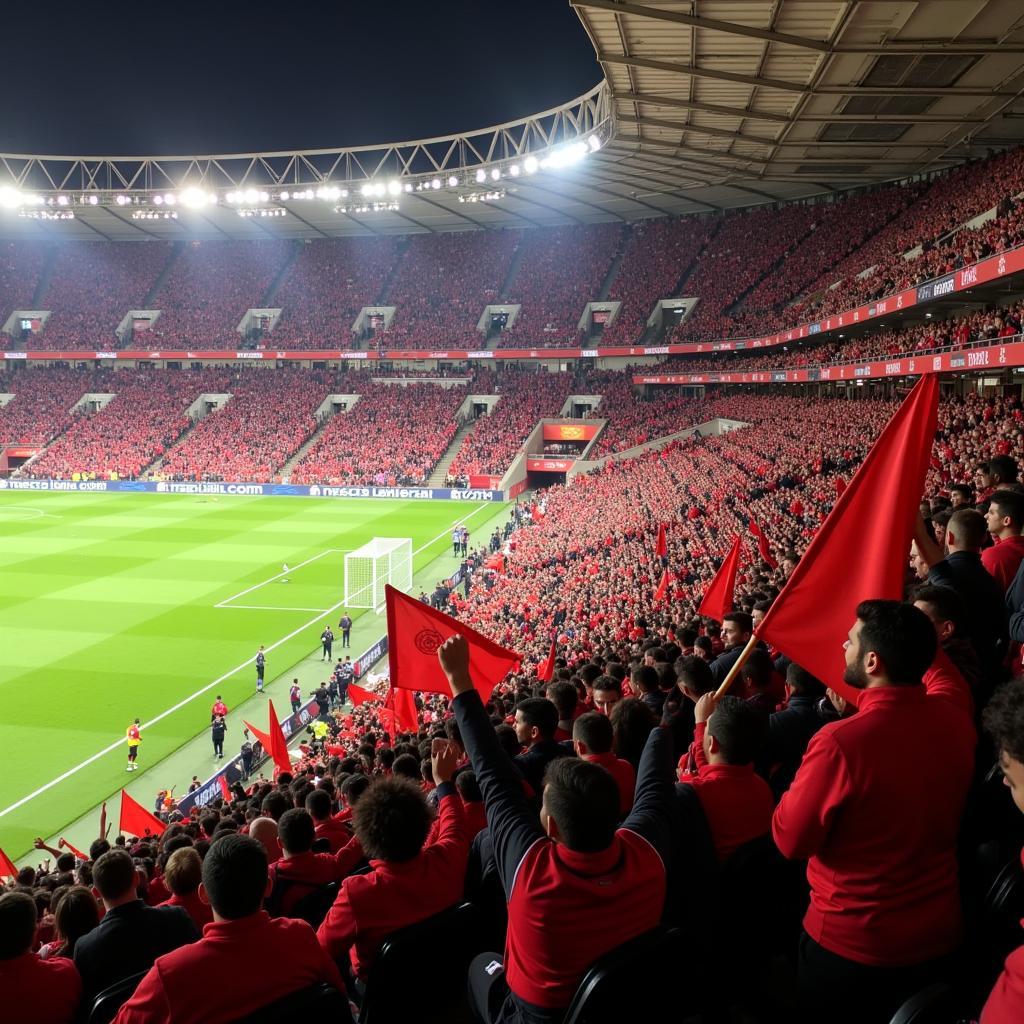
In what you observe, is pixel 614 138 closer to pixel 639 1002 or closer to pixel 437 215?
pixel 437 215

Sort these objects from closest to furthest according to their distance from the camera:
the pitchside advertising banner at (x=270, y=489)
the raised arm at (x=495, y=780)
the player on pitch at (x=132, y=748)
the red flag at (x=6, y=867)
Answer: the raised arm at (x=495, y=780)
the red flag at (x=6, y=867)
the player on pitch at (x=132, y=748)
the pitchside advertising banner at (x=270, y=489)

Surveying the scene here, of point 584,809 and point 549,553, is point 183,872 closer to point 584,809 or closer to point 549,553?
point 584,809

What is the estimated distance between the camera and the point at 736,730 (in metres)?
3.62

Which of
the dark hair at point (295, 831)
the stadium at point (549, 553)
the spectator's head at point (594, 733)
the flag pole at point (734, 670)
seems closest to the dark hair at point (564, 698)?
the stadium at point (549, 553)

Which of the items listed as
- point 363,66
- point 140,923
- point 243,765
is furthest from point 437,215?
point 140,923

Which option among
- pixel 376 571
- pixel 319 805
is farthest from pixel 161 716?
pixel 319 805

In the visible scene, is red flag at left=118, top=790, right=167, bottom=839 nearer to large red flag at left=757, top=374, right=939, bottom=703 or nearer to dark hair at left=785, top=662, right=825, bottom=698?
dark hair at left=785, top=662, right=825, bottom=698

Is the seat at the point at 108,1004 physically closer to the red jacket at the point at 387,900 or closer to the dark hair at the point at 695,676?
the red jacket at the point at 387,900

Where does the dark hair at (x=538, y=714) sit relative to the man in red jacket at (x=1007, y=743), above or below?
below

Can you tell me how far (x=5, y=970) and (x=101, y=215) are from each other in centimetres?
7282

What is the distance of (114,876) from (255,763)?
13.9 m

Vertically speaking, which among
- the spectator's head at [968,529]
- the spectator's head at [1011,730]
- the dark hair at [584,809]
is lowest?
the dark hair at [584,809]

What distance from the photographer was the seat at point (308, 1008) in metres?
2.87

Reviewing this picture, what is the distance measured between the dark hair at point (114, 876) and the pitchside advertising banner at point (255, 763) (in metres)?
11.5
